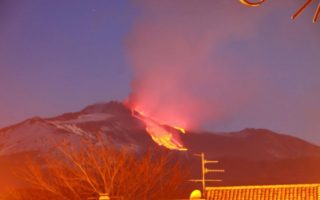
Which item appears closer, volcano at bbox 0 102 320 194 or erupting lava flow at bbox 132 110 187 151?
erupting lava flow at bbox 132 110 187 151

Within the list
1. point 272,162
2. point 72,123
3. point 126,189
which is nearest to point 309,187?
point 126,189

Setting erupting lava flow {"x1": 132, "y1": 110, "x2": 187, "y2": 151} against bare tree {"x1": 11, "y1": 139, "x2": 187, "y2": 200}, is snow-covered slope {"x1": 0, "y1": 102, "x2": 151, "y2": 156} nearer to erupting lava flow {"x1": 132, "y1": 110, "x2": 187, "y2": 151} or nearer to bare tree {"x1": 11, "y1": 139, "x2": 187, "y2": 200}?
erupting lava flow {"x1": 132, "y1": 110, "x2": 187, "y2": 151}

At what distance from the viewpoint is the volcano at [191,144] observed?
43.3 meters

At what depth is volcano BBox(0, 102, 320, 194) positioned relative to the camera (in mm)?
43312

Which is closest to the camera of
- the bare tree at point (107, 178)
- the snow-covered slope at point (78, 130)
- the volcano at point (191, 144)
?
the bare tree at point (107, 178)

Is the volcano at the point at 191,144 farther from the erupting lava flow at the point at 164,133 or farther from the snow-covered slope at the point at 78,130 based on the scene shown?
the erupting lava flow at the point at 164,133

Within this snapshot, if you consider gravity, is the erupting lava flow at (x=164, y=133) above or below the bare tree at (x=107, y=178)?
above

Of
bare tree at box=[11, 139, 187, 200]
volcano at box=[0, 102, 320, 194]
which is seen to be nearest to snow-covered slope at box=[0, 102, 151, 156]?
volcano at box=[0, 102, 320, 194]

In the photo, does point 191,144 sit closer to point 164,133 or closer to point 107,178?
point 164,133

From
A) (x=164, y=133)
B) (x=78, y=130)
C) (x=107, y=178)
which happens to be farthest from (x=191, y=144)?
(x=107, y=178)

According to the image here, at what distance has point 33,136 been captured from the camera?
154ft

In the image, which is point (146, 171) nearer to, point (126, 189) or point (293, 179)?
point (126, 189)

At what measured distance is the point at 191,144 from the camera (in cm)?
5019

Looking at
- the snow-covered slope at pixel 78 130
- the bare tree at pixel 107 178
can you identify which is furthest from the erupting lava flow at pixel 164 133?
the snow-covered slope at pixel 78 130
